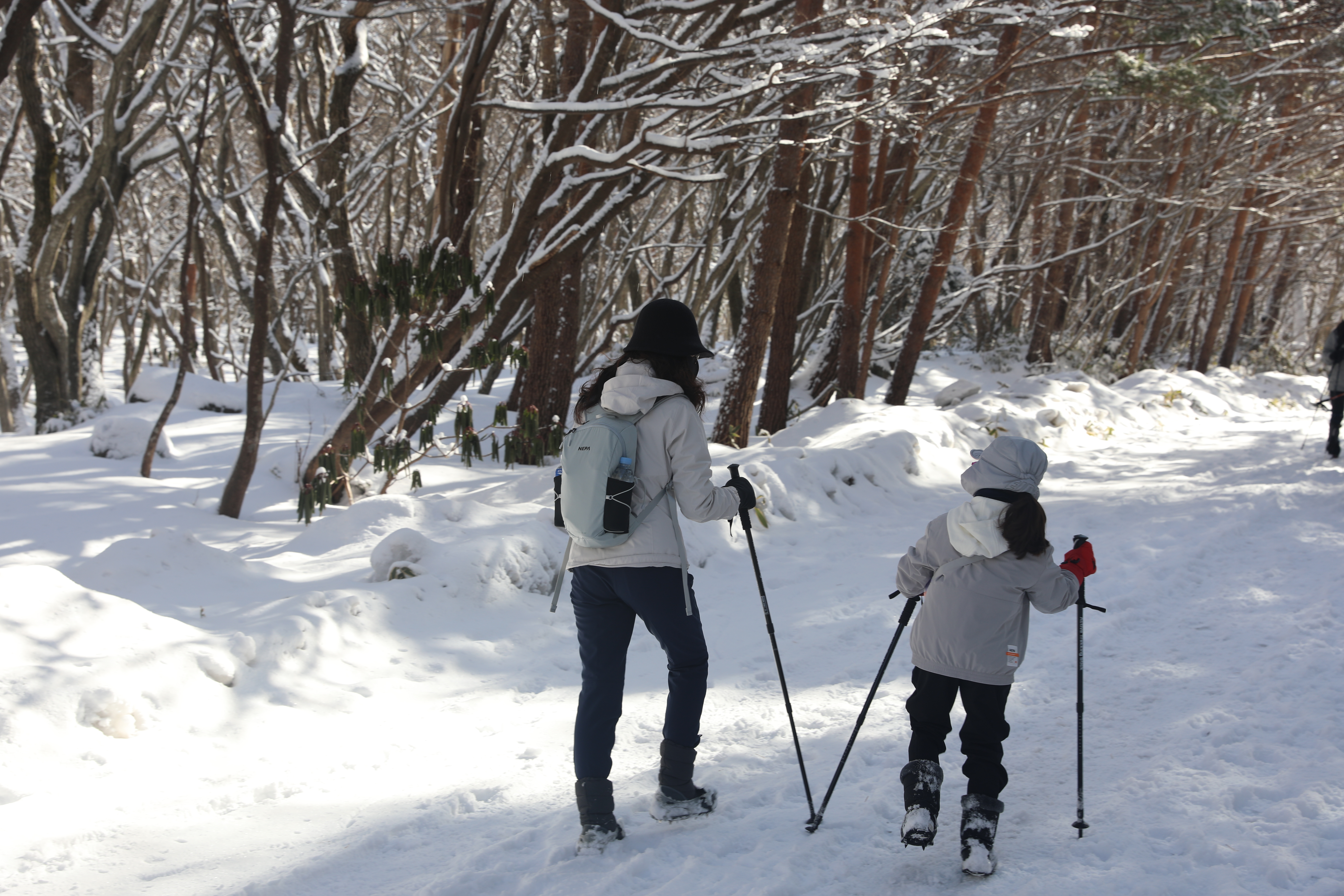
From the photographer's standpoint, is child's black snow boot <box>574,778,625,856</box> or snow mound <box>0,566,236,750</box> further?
snow mound <box>0,566,236,750</box>

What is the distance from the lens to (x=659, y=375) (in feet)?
10.1

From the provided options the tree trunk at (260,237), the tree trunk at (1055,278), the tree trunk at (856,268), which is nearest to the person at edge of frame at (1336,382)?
the tree trunk at (856,268)

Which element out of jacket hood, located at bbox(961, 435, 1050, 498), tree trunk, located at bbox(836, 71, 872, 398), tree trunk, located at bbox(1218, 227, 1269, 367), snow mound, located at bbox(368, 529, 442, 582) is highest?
tree trunk, located at bbox(1218, 227, 1269, 367)

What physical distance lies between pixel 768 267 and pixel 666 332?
7.63 metres

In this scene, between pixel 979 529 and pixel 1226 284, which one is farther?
pixel 1226 284

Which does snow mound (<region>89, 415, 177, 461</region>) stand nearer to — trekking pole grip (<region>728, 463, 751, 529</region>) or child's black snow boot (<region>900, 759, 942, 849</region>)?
trekking pole grip (<region>728, 463, 751, 529</region>)

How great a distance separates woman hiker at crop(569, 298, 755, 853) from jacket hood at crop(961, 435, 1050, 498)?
31.4 inches

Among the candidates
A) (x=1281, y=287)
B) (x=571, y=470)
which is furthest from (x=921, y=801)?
(x=1281, y=287)

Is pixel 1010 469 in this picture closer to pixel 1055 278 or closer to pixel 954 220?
pixel 954 220

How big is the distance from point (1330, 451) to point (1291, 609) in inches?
257

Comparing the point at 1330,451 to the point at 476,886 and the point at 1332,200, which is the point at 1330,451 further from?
the point at 1332,200

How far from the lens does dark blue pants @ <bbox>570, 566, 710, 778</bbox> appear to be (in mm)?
2959

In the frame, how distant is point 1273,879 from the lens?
2625 millimetres

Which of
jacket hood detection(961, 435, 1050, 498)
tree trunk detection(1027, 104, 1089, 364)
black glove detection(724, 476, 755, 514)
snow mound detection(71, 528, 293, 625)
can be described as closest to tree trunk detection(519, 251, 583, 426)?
snow mound detection(71, 528, 293, 625)
